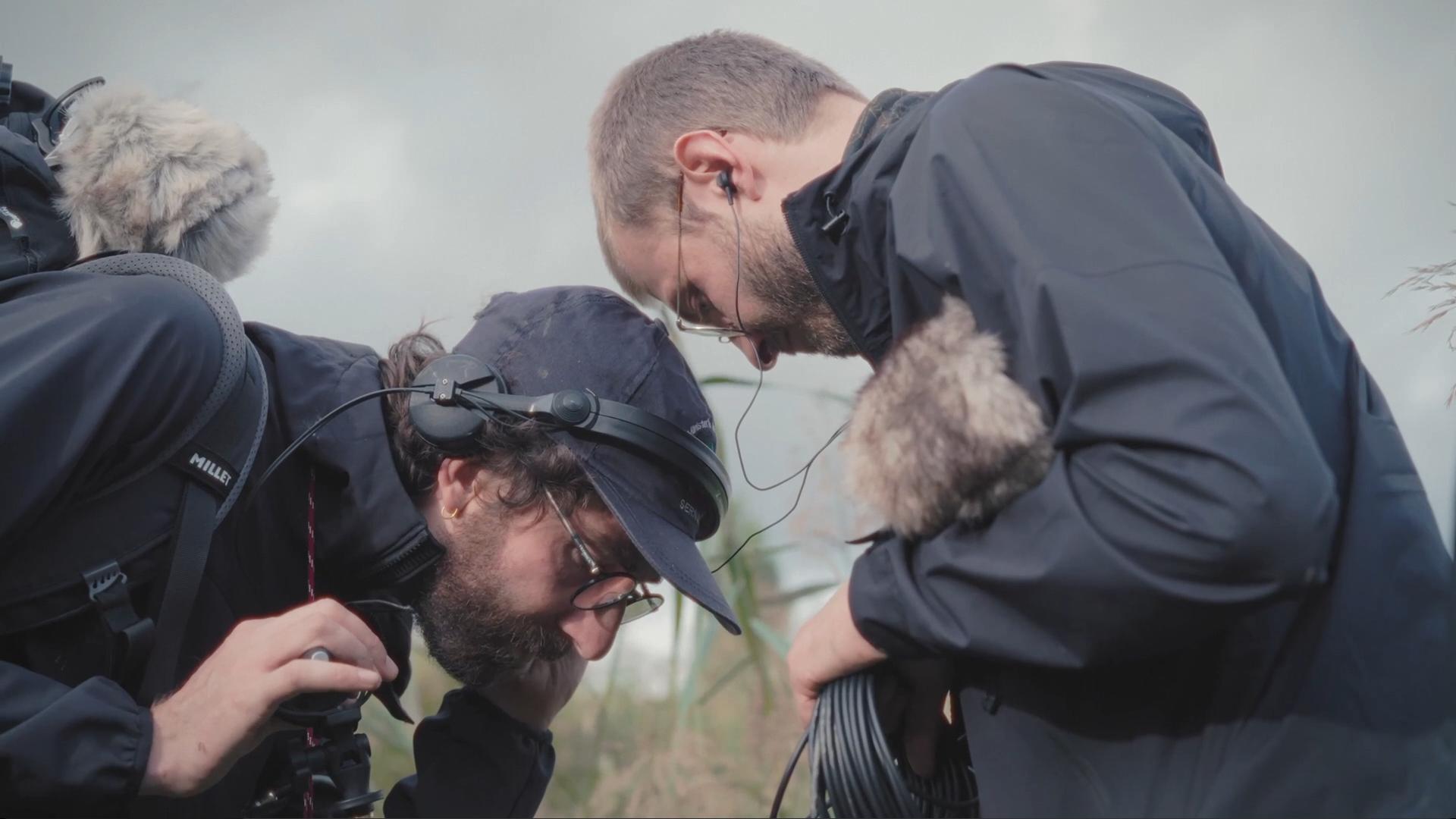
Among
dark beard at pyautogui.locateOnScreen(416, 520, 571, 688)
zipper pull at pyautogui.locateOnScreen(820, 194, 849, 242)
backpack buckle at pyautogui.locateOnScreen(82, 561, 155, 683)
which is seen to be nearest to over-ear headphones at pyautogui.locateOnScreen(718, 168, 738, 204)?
zipper pull at pyautogui.locateOnScreen(820, 194, 849, 242)

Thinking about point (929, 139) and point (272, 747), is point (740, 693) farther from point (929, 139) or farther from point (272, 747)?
point (929, 139)

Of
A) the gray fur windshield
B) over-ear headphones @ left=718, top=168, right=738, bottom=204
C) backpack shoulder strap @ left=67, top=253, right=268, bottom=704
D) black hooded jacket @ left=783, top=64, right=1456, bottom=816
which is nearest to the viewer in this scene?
black hooded jacket @ left=783, top=64, right=1456, bottom=816

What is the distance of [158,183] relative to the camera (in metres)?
2.44

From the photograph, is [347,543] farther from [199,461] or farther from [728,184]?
[728,184]

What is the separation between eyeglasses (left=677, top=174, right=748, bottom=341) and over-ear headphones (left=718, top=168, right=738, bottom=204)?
4 centimetres

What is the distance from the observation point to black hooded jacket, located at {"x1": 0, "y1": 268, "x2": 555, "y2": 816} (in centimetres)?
190

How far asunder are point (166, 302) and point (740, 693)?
106 inches

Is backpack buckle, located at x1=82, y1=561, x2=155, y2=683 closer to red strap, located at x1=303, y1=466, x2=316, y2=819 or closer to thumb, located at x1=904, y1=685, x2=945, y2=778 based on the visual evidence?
red strap, located at x1=303, y1=466, x2=316, y2=819

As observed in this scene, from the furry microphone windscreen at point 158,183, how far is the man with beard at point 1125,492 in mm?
1466

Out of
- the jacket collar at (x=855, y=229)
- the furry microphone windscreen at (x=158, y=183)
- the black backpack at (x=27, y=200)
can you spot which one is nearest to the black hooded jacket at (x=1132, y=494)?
the jacket collar at (x=855, y=229)

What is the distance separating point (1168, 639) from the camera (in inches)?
53.7

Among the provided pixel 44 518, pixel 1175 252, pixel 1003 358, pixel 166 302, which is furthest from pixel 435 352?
pixel 1175 252

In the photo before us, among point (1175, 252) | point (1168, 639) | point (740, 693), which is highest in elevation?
point (1175, 252)

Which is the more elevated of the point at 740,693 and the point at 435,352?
the point at 435,352
